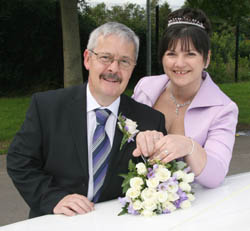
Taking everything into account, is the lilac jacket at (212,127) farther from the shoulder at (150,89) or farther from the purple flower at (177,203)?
the shoulder at (150,89)

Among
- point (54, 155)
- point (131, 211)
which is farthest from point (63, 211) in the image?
point (54, 155)

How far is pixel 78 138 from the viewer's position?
2.27 metres

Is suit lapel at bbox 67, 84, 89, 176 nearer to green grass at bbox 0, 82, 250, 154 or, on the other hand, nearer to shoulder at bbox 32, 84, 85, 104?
shoulder at bbox 32, 84, 85, 104

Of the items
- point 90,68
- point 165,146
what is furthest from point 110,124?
point 165,146

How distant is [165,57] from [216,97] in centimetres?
45

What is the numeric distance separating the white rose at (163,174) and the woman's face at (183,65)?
3.24 ft

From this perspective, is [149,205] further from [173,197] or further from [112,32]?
[112,32]

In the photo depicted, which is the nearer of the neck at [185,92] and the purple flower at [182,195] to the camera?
the purple flower at [182,195]

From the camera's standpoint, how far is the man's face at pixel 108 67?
224cm

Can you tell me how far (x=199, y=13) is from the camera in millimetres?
2707

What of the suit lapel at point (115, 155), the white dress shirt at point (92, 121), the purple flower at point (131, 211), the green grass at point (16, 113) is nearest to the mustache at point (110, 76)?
the white dress shirt at point (92, 121)

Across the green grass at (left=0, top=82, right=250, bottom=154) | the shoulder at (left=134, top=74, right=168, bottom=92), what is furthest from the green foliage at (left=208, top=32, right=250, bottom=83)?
the shoulder at (left=134, top=74, right=168, bottom=92)

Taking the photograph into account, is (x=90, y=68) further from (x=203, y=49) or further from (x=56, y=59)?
(x=56, y=59)

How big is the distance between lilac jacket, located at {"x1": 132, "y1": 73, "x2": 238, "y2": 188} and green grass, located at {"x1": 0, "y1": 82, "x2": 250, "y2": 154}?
420 cm
